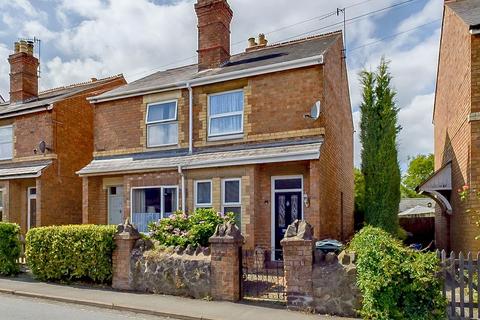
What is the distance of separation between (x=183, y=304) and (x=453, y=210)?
8676mm

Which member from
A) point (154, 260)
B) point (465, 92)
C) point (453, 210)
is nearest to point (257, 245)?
point (154, 260)

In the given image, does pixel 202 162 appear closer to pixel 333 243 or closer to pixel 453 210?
pixel 333 243

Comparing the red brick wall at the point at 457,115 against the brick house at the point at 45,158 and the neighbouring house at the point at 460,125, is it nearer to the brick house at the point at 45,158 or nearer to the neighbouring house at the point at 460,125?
the neighbouring house at the point at 460,125

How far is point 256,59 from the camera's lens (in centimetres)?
1457

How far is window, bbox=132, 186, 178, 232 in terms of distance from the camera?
45.4 feet

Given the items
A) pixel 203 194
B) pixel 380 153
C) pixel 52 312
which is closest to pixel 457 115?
pixel 380 153

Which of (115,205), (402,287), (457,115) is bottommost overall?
(402,287)

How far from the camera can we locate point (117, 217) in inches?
609

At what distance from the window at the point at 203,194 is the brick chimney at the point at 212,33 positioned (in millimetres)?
4879

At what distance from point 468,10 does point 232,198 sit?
28.5 ft

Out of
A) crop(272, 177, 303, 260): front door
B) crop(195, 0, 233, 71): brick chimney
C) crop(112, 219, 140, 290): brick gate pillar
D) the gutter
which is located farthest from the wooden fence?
crop(195, 0, 233, 71): brick chimney

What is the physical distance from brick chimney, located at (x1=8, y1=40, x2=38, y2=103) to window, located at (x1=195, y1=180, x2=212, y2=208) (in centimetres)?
1245

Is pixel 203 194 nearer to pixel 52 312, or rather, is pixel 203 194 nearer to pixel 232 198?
pixel 232 198

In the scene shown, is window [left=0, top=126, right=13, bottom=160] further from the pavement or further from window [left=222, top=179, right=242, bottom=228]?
window [left=222, top=179, right=242, bottom=228]
